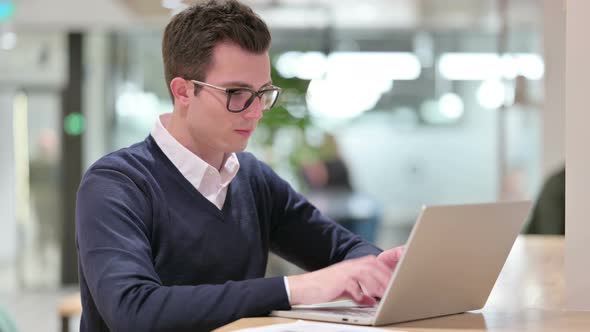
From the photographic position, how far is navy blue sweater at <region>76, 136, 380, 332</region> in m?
1.62

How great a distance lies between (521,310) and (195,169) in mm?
709

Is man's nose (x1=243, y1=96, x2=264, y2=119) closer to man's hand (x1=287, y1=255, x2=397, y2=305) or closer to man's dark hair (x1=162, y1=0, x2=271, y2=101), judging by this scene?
man's dark hair (x1=162, y1=0, x2=271, y2=101)

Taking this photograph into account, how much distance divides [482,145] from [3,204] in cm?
514

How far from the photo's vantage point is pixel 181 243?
6.21ft

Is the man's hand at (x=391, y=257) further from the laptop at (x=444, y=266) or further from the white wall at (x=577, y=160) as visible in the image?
the white wall at (x=577, y=160)

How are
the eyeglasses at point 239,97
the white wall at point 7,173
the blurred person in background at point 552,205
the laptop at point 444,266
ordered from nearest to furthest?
the laptop at point 444,266 → the eyeglasses at point 239,97 → the blurred person in background at point 552,205 → the white wall at point 7,173

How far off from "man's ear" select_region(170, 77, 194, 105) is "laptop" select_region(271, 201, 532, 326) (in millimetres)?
504

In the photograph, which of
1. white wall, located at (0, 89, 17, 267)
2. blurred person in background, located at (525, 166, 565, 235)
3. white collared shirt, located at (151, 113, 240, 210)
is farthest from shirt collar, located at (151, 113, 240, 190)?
white wall, located at (0, 89, 17, 267)

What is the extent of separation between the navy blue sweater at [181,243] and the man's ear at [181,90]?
11 centimetres

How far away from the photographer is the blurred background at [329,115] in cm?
1020

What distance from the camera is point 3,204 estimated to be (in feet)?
33.9

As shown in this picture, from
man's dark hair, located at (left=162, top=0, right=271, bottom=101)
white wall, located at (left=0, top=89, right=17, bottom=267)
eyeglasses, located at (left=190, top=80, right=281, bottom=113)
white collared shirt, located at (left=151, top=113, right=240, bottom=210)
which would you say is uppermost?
man's dark hair, located at (left=162, top=0, right=271, bottom=101)

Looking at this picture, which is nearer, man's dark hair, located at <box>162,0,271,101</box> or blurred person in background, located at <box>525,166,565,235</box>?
man's dark hair, located at <box>162,0,271,101</box>

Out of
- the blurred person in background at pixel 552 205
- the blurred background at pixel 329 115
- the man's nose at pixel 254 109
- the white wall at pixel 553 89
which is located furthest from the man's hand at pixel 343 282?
the blurred background at pixel 329 115
